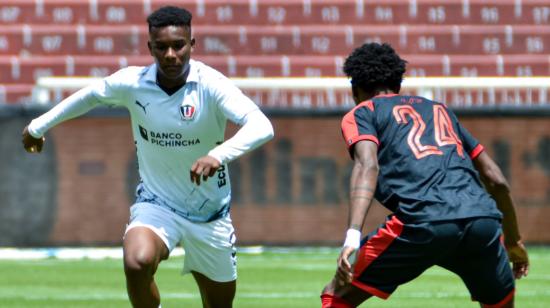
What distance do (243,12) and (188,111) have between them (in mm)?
14516

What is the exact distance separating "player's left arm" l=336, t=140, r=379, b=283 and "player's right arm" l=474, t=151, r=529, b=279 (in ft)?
2.26

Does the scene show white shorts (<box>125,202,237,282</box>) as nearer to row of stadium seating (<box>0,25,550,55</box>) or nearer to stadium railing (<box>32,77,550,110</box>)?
stadium railing (<box>32,77,550,110</box>)

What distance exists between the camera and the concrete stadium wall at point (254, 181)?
1606cm

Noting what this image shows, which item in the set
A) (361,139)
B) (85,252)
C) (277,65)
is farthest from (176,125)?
(277,65)

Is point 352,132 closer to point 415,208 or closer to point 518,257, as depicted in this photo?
point 415,208

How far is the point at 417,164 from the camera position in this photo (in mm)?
6172

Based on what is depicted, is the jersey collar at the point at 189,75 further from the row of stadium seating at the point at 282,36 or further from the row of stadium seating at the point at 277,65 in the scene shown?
the row of stadium seating at the point at 282,36

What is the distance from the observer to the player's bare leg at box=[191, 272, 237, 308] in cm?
763

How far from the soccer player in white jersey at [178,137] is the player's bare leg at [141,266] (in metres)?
0.01

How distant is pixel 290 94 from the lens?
1869cm

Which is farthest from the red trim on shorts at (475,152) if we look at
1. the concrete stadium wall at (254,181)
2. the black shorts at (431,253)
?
the concrete stadium wall at (254,181)

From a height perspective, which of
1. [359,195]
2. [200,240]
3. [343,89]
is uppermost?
[359,195]

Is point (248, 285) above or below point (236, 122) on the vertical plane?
below

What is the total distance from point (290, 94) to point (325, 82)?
0.94 metres
